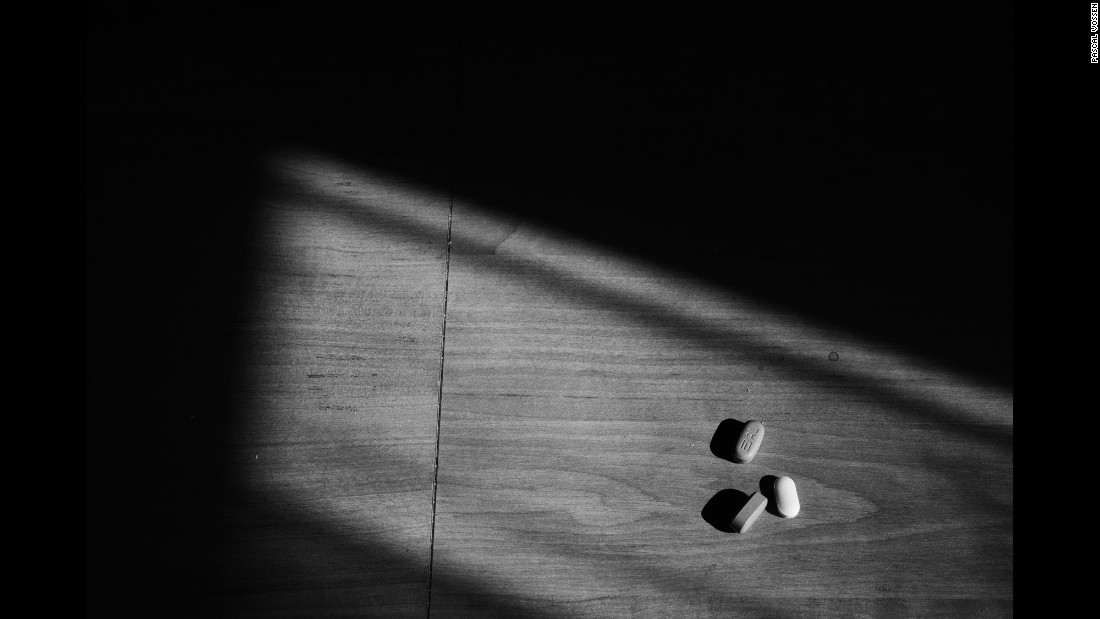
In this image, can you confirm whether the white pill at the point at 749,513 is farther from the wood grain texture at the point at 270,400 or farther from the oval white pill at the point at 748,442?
the wood grain texture at the point at 270,400

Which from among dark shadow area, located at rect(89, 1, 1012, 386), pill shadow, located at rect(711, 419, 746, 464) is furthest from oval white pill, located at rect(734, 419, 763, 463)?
dark shadow area, located at rect(89, 1, 1012, 386)

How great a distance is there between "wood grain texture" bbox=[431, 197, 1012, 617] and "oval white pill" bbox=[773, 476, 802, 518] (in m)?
0.03

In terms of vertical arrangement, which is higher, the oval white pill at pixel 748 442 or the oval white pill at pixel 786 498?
the oval white pill at pixel 748 442

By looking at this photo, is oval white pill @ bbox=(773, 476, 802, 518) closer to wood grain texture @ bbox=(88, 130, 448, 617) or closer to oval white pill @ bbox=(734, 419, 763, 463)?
oval white pill @ bbox=(734, 419, 763, 463)

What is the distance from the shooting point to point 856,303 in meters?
0.98

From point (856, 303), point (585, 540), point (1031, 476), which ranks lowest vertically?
point (585, 540)

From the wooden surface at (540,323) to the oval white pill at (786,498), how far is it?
0.08 feet

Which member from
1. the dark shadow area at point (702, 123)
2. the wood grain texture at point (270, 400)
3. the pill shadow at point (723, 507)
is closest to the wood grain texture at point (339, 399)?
the wood grain texture at point (270, 400)

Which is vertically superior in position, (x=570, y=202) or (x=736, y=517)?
(x=570, y=202)

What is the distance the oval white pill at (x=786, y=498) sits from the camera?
3.01 feet

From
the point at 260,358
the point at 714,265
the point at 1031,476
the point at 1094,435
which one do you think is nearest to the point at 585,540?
the point at 714,265

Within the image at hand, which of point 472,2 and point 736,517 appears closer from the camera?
point 736,517

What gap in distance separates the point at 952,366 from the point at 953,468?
16 cm

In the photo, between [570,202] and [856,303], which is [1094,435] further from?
[570,202]
